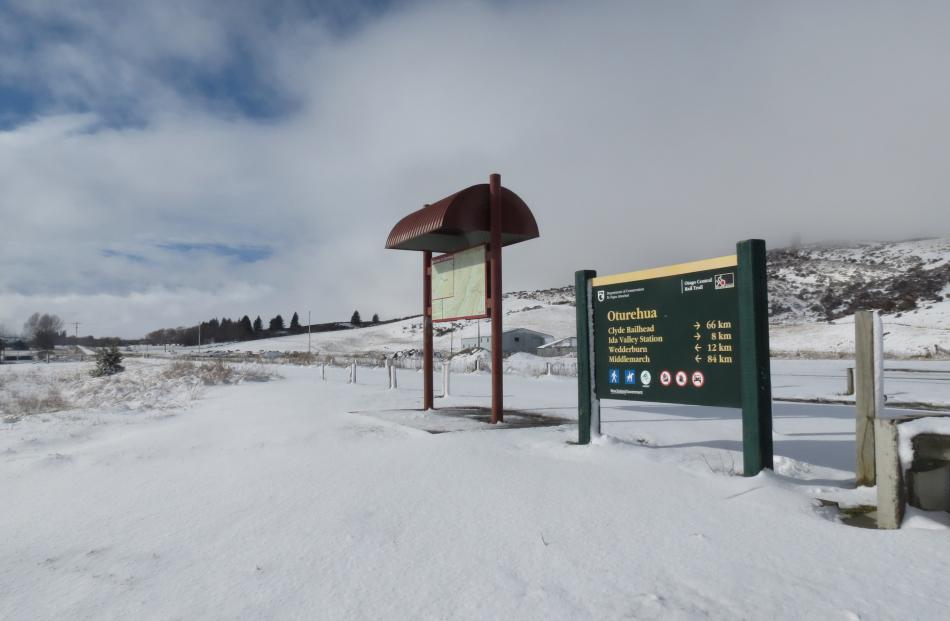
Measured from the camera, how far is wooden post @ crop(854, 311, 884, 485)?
17.1 feet

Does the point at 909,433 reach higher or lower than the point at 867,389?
lower

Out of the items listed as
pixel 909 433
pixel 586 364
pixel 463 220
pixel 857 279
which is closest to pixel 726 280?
pixel 909 433

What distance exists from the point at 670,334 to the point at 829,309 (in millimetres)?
97926

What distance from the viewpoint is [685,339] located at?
641 cm

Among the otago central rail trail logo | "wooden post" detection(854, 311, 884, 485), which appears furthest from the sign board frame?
"wooden post" detection(854, 311, 884, 485)

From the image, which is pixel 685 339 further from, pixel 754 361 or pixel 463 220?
pixel 463 220

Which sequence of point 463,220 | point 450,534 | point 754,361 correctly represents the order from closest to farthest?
1. point 450,534
2. point 754,361
3. point 463,220

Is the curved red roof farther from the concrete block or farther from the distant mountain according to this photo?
the distant mountain

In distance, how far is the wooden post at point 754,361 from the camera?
5535 mm

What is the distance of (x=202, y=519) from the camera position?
478 cm

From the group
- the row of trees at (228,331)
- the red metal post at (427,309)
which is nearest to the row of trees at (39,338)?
the row of trees at (228,331)

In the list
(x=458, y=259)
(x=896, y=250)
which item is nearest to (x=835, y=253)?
(x=896, y=250)

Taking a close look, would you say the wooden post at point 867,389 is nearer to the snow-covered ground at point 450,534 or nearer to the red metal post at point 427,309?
the snow-covered ground at point 450,534

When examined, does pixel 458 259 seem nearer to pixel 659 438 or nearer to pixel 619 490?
pixel 659 438
